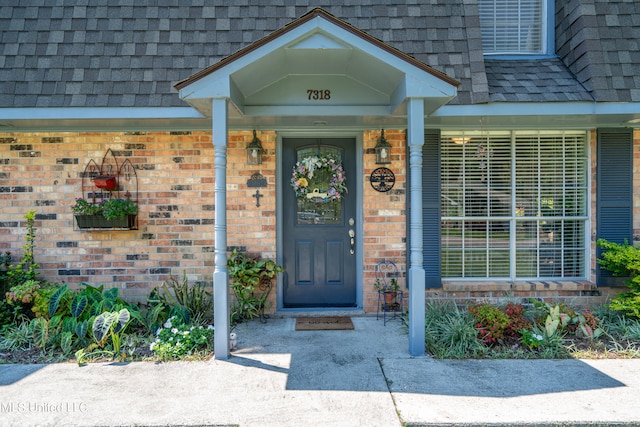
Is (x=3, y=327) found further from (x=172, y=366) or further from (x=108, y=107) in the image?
(x=108, y=107)

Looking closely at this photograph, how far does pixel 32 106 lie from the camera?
4.28 metres

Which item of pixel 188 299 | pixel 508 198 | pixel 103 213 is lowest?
pixel 188 299

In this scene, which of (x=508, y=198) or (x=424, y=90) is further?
(x=508, y=198)

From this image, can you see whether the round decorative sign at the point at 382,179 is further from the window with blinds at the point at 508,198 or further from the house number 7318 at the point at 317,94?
the house number 7318 at the point at 317,94

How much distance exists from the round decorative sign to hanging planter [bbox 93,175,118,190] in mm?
3043

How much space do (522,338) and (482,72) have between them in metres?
2.78

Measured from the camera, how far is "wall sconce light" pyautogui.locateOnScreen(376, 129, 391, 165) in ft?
16.1

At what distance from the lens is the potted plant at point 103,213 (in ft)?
15.4

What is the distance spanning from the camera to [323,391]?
318 centimetres

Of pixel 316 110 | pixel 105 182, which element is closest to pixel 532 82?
pixel 316 110

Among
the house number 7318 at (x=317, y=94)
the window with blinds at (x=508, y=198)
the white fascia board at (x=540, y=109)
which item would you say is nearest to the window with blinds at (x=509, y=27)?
the window with blinds at (x=508, y=198)

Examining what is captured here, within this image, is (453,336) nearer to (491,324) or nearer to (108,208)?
(491,324)

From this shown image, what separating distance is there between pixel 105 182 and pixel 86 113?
0.81 meters

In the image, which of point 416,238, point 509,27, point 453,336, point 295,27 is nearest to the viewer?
point 295,27
